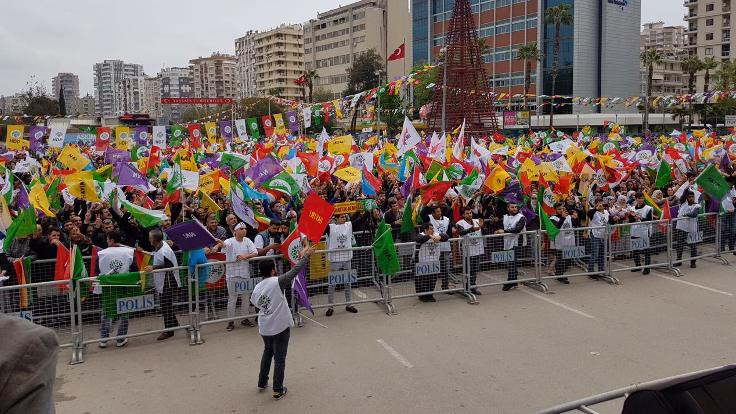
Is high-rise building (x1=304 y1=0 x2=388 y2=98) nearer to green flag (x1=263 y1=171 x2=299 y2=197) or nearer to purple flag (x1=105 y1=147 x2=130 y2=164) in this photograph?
purple flag (x1=105 y1=147 x2=130 y2=164)

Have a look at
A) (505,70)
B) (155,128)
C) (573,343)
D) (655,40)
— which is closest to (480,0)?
(505,70)

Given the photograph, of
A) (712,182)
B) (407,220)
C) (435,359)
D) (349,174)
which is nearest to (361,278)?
(407,220)

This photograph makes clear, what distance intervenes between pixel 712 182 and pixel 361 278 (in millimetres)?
7831

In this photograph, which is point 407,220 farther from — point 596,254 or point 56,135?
point 56,135

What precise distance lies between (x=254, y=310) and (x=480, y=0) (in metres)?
87.5

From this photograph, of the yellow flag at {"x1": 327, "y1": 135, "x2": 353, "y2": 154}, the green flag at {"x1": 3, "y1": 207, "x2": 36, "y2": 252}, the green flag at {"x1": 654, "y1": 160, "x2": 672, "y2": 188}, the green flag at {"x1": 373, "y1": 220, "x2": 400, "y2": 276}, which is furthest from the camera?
the yellow flag at {"x1": 327, "y1": 135, "x2": 353, "y2": 154}

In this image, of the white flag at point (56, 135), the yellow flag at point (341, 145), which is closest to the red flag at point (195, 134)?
the white flag at point (56, 135)

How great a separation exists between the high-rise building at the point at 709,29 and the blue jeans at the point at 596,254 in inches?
3899

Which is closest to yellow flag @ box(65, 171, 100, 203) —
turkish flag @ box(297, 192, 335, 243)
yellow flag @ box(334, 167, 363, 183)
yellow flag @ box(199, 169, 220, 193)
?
yellow flag @ box(199, 169, 220, 193)

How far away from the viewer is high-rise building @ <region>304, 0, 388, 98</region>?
115 m

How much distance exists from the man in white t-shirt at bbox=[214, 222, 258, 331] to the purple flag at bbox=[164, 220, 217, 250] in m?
0.58

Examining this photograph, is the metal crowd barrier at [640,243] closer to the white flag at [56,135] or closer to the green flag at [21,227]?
the green flag at [21,227]

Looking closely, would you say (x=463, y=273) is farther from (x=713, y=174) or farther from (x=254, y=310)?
(x=713, y=174)

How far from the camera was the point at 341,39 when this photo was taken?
12175cm
